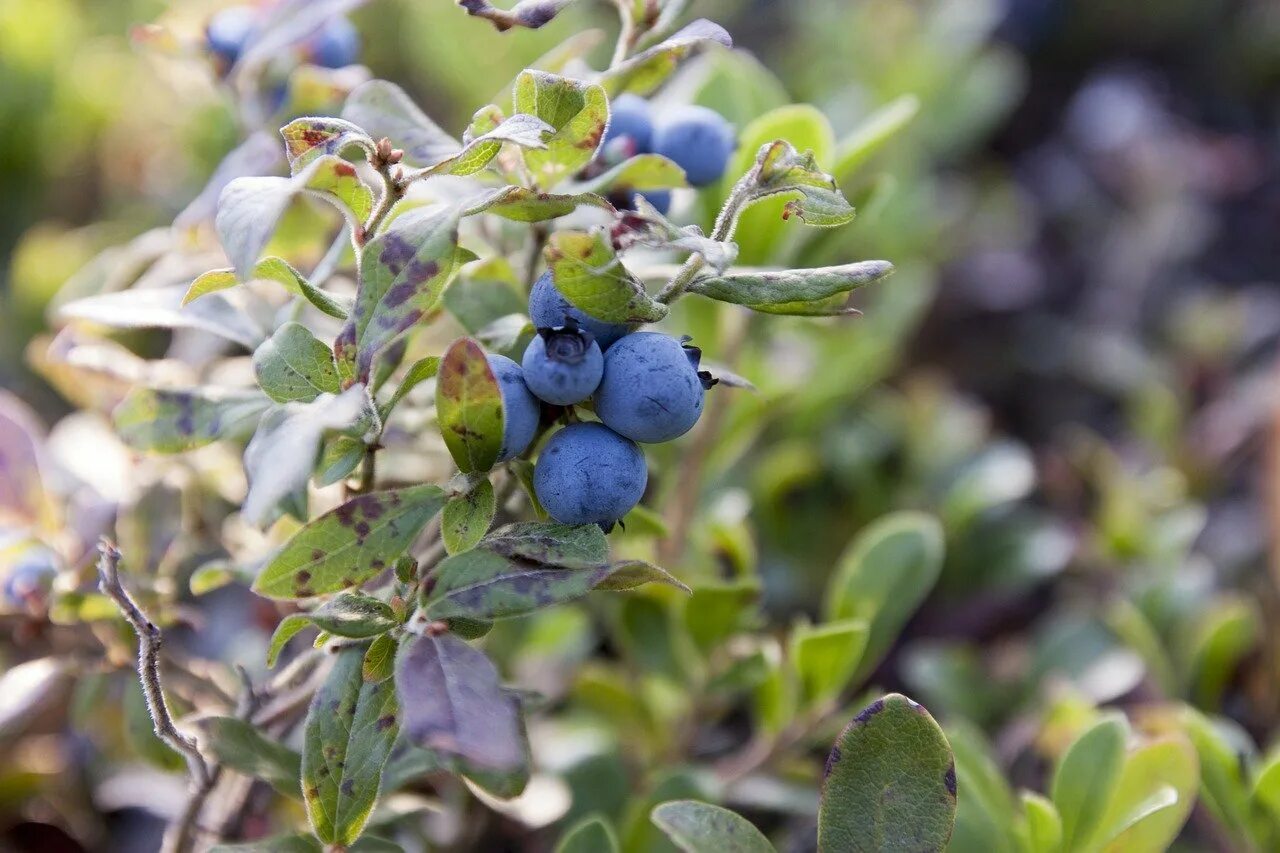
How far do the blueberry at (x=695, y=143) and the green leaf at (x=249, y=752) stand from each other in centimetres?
60

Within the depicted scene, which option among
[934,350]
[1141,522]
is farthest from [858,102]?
[1141,522]

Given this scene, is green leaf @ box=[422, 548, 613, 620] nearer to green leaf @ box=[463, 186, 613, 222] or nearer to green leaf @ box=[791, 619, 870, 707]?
green leaf @ box=[463, 186, 613, 222]

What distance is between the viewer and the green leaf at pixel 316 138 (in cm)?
74

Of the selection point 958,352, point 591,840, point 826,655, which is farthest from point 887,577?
point 958,352

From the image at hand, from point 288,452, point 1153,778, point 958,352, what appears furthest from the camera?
point 958,352

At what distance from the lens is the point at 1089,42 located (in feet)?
10.0

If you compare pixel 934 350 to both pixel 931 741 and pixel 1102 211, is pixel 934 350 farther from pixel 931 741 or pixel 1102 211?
pixel 931 741

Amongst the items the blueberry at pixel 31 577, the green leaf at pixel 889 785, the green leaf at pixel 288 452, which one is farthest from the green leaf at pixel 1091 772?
the blueberry at pixel 31 577

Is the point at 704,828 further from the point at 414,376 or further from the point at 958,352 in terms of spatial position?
the point at 958,352

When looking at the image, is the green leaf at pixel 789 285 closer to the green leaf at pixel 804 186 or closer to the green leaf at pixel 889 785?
the green leaf at pixel 804 186

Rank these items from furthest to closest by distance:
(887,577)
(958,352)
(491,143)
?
(958,352), (887,577), (491,143)

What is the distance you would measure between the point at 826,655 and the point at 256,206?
0.73 meters

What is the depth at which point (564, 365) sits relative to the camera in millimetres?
741

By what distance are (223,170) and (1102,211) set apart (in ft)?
6.98
